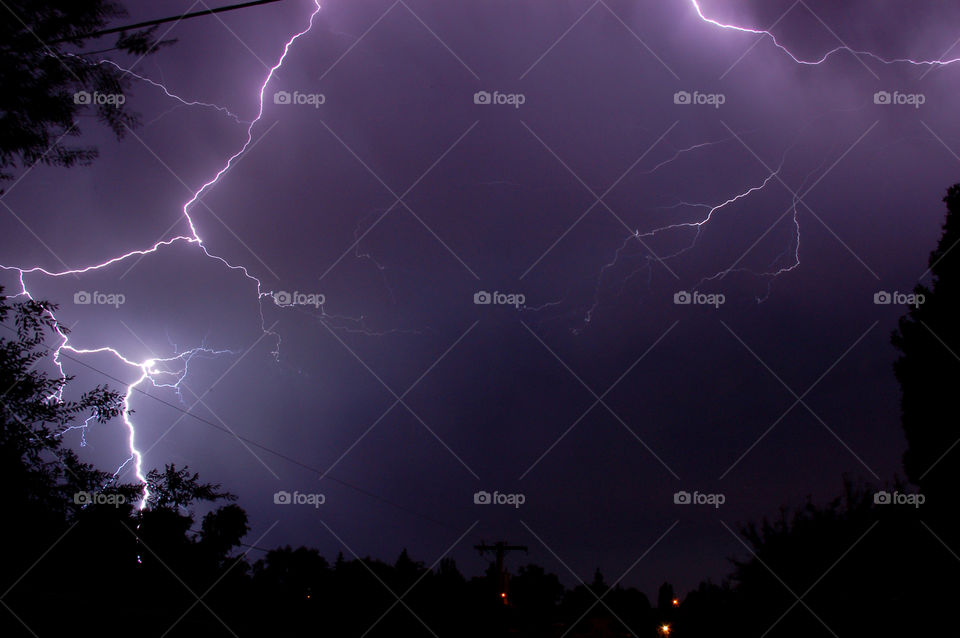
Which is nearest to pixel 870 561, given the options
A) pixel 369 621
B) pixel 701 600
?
pixel 701 600

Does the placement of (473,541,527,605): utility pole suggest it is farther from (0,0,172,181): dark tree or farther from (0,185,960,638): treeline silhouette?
(0,0,172,181): dark tree

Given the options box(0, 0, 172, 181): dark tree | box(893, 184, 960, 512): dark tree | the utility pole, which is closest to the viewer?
box(0, 0, 172, 181): dark tree

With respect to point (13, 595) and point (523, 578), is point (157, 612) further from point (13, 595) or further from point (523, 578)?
point (523, 578)

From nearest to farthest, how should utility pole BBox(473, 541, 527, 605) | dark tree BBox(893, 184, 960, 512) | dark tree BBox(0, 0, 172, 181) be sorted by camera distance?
dark tree BBox(0, 0, 172, 181)
dark tree BBox(893, 184, 960, 512)
utility pole BBox(473, 541, 527, 605)

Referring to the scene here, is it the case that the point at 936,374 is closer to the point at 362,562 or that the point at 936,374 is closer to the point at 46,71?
the point at 362,562

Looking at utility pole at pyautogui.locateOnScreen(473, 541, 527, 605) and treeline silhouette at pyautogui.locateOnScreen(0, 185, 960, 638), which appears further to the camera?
utility pole at pyautogui.locateOnScreen(473, 541, 527, 605)

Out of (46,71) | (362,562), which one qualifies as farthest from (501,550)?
(46,71)

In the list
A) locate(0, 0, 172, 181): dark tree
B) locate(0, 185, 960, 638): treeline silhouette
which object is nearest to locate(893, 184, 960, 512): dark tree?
locate(0, 185, 960, 638): treeline silhouette

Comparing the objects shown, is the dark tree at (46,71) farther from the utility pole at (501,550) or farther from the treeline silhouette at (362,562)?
the utility pole at (501,550)
